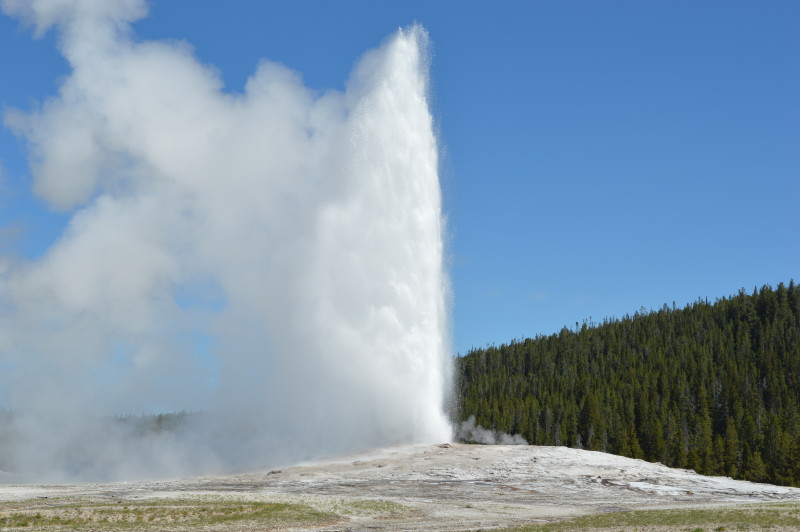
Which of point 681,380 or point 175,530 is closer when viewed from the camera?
point 175,530

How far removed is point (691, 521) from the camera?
88.5 feet

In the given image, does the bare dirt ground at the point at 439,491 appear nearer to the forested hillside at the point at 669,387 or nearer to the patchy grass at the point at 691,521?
the patchy grass at the point at 691,521

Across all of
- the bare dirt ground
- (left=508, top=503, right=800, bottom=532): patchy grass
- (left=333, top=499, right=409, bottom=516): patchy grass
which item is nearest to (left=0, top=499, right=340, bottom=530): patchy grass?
the bare dirt ground

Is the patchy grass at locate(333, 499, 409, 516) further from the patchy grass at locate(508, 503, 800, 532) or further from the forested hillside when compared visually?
the forested hillside

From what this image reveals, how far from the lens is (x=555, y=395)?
11412cm

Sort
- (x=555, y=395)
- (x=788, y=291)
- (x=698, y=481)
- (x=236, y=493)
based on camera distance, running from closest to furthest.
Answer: (x=236, y=493)
(x=698, y=481)
(x=555, y=395)
(x=788, y=291)

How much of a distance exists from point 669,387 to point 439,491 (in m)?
83.4

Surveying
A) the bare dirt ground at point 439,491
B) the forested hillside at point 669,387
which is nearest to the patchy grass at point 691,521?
the bare dirt ground at point 439,491

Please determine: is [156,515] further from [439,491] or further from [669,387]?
[669,387]

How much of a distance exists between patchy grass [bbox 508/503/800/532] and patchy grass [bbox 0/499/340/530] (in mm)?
10257

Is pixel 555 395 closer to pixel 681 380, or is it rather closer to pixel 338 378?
pixel 681 380

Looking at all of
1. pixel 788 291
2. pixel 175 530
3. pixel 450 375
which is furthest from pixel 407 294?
pixel 788 291

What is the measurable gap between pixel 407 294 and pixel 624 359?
8249 cm

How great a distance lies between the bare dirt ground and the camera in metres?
32.9
